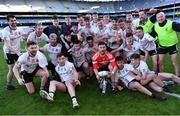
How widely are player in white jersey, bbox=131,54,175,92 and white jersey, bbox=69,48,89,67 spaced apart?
1748mm

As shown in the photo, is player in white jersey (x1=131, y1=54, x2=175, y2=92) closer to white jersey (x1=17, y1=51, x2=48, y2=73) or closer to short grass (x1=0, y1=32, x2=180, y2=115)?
short grass (x1=0, y1=32, x2=180, y2=115)

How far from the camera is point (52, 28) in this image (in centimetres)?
898

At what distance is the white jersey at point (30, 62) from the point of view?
7.44 m

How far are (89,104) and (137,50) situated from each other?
8.32 feet

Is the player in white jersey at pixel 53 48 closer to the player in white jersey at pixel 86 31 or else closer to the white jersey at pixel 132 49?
the player in white jersey at pixel 86 31

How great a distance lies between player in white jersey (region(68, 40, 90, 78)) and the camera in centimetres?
836

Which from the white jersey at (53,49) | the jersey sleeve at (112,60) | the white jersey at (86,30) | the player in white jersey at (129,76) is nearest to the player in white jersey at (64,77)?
the white jersey at (53,49)

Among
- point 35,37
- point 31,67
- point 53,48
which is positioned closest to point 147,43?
point 53,48

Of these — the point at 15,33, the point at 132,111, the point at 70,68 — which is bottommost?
the point at 132,111

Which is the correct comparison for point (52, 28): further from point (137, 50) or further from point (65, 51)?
point (137, 50)

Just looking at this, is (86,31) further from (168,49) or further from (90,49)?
(168,49)

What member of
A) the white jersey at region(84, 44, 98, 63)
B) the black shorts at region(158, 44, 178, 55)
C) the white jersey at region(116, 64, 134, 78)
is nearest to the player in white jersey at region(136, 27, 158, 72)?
the black shorts at region(158, 44, 178, 55)

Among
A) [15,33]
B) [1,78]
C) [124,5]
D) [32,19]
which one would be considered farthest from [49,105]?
[124,5]

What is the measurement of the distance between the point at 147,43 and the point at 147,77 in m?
1.83
